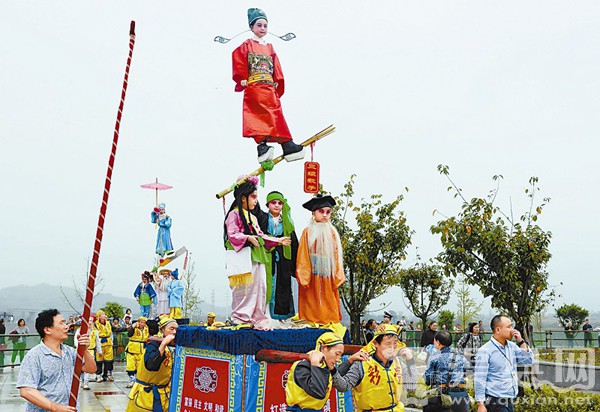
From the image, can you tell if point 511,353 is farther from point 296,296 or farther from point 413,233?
point 413,233

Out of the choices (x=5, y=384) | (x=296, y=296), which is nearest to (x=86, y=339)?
(x=296, y=296)

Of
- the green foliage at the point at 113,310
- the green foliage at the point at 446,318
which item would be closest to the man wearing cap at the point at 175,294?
the green foliage at the point at 113,310

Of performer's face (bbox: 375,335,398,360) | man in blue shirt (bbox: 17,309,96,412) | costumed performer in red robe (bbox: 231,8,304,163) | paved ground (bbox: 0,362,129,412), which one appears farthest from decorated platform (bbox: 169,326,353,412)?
paved ground (bbox: 0,362,129,412)

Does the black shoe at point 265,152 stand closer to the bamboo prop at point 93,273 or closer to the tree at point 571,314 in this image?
the bamboo prop at point 93,273

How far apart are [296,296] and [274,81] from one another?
103 inches

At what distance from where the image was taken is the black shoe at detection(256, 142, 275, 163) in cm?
691

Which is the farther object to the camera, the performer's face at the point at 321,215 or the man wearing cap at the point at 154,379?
the performer's face at the point at 321,215

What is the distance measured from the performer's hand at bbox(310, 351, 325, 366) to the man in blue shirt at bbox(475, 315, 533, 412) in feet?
7.20

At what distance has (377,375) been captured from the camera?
4.69m

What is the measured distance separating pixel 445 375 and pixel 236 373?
2324 millimetres

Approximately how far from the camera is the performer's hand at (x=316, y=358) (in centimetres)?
405

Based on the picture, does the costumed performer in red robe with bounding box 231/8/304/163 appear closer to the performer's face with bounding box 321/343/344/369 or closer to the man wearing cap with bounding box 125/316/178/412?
the man wearing cap with bounding box 125/316/178/412

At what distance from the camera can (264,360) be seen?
591 centimetres

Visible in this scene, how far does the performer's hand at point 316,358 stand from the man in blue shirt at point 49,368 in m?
1.53
